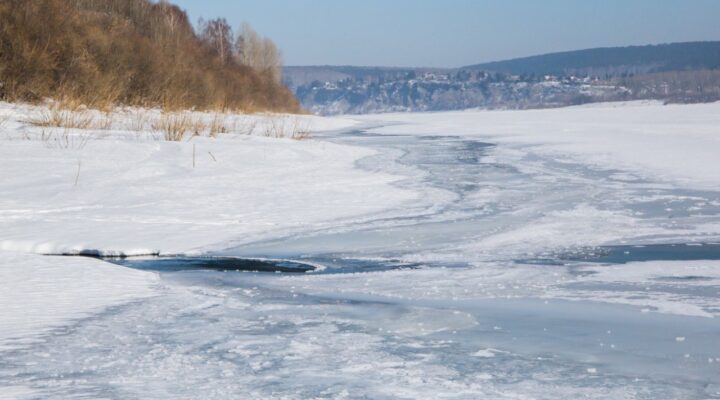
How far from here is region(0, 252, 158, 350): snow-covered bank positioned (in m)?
3.46

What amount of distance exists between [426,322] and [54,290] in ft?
5.89

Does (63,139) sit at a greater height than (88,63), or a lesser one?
lesser

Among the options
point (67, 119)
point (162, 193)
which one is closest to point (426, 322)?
point (162, 193)

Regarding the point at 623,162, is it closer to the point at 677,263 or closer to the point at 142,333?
the point at 677,263

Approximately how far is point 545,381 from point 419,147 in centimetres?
1555

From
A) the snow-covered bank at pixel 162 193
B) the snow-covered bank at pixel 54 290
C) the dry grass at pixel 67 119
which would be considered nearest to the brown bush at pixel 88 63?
the dry grass at pixel 67 119

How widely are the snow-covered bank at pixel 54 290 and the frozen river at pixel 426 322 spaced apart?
0.13 metres

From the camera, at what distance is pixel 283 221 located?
6824mm

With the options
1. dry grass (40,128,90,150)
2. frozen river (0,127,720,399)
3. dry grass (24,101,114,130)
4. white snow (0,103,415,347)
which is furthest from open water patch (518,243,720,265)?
dry grass (24,101,114,130)

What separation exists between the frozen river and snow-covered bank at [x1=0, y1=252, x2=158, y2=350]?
0.13 metres

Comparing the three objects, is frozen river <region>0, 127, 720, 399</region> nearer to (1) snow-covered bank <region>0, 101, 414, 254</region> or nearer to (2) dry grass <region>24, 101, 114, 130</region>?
(1) snow-covered bank <region>0, 101, 414, 254</region>

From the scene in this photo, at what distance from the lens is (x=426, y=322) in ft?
11.7

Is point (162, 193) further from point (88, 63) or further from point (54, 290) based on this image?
point (88, 63)

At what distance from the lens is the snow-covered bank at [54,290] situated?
3456mm
